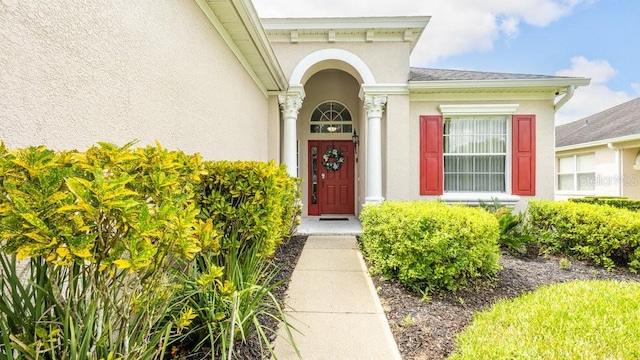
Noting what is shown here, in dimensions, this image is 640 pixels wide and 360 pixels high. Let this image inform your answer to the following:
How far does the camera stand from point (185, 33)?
10.7 ft

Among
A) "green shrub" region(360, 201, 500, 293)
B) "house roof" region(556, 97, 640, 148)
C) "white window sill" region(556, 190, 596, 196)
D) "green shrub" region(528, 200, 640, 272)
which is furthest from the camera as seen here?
"white window sill" region(556, 190, 596, 196)

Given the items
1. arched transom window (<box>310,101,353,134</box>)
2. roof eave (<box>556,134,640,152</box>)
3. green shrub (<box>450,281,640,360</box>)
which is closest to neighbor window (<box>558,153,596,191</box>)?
roof eave (<box>556,134,640,152</box>)

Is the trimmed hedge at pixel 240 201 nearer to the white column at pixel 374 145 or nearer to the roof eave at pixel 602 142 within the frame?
the white column at pixel 374 145

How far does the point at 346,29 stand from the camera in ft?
23.6

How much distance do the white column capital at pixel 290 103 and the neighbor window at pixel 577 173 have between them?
40.6ft

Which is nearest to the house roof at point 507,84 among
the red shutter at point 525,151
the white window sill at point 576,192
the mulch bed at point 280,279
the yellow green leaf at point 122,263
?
the red shutter at point 525,151

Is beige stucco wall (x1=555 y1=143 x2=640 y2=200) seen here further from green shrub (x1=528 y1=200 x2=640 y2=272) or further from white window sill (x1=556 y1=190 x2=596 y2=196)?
green shrub (x1=528 y1=200 x2=640 y2=272)

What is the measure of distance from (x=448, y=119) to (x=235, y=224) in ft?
21.7

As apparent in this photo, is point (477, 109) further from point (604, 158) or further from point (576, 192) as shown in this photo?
point (576, 192)

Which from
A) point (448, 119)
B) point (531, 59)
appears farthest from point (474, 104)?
point (531, 59)

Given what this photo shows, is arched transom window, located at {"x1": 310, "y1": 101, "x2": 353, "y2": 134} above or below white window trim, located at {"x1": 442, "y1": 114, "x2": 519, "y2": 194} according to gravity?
above

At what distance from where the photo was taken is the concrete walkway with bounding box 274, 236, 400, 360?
246cm

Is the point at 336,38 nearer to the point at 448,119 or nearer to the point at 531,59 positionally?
the point at 448,119

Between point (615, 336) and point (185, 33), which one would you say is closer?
point (615, 336)
